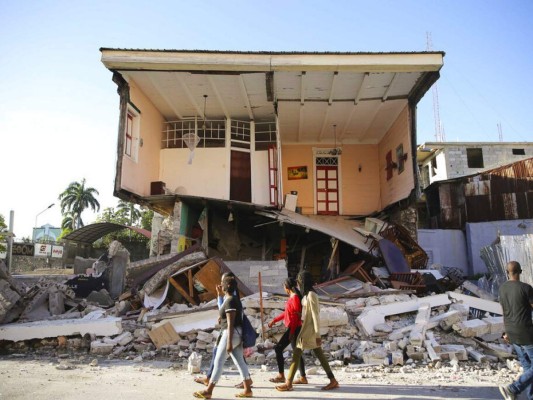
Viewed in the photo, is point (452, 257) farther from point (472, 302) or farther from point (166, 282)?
point (166, 282)

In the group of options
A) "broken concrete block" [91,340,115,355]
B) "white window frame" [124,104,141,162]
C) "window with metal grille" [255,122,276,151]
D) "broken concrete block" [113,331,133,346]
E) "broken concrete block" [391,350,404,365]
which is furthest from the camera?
"window with metal grille" [255,122,276,151]

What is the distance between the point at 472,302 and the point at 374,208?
25.3ft

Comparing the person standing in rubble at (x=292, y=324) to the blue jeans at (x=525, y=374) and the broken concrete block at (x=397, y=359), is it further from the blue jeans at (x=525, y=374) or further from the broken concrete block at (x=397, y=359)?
the blue jeans at (x=525, y=374)

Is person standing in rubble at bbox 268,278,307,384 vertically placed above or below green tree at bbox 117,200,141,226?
below

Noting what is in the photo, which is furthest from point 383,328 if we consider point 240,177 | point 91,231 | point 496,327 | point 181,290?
point 91,231

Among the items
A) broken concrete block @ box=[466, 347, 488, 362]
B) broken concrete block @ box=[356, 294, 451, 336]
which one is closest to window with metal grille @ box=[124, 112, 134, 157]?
broken concrete block @ box=[356, 294, 451, 336]

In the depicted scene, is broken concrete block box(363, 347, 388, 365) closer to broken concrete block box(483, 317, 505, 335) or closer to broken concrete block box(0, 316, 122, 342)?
broken concrete block box(483, 317, 505, 335)

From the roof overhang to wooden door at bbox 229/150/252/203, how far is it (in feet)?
4.72

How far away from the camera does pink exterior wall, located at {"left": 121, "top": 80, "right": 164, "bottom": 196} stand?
1190cm

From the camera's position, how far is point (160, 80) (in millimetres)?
11891

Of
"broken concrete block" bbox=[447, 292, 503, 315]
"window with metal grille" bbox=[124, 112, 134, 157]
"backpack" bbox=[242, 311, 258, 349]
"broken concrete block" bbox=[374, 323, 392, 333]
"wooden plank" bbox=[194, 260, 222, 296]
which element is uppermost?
"window with metal grille" bbox=[124, 112, 134, 157]

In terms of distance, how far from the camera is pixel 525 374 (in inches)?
160

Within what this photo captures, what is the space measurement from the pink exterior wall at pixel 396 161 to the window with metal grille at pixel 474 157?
10.7m

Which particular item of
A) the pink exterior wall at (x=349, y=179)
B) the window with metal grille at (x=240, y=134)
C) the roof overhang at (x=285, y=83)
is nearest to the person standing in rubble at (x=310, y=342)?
the roof overhang at (x=285, y=83)
